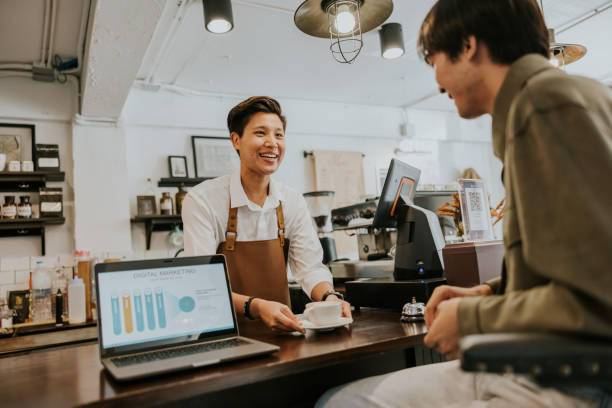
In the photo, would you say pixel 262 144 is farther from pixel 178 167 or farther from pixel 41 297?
pixel 178 167

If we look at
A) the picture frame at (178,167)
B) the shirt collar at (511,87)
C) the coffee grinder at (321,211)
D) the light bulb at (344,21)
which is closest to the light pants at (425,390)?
the shirt collar at (511,87)

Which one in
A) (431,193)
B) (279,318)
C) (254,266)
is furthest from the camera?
(431,193)

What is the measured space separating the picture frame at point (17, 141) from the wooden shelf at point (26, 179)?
0.20m

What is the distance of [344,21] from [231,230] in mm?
1123

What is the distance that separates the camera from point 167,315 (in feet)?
3.62

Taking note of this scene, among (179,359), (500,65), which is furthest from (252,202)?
(500,65)

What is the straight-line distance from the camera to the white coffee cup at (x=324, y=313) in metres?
1.23

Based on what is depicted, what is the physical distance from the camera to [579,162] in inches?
26.6

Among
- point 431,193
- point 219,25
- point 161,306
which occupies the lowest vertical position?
point 161,306

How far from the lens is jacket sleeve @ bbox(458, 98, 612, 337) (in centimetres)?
64

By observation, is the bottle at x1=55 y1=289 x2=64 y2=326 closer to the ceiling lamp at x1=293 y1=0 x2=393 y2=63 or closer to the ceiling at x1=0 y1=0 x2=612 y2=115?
the ceiling at x1=0 y1=0 x2=612 y2=115

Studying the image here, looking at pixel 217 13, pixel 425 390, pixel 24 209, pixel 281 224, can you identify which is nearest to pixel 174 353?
pixel 425 390

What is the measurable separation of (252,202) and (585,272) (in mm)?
1460

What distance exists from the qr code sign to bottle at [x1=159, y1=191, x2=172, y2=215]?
3231 millimetres
